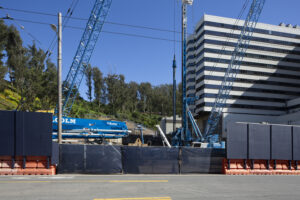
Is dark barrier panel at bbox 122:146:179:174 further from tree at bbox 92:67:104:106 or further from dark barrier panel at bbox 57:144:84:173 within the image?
tree at bbox 92:67:104:106

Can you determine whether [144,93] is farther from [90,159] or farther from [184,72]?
[90,159]

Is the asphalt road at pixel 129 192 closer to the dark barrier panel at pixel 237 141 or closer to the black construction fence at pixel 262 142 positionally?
the dark barrier panel at pixel 237 141

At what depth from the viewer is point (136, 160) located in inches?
546

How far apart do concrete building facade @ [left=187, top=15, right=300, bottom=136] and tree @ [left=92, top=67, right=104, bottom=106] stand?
29.5 metres

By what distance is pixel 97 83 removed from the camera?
3150 inches

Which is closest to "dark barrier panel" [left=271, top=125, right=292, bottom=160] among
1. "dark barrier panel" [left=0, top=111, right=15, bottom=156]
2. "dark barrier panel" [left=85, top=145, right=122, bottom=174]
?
"dark barrier panel" [left=85, top=145, right=122, bottom=174]

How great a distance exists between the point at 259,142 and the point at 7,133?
48.0 feet

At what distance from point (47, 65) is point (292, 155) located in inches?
1929

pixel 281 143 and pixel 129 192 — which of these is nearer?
pixel 129 192

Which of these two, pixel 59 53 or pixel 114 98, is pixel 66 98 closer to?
pixel 59 53

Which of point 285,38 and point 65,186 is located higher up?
point 285,38

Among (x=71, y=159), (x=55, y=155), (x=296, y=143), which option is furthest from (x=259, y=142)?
(x=55, y=155)

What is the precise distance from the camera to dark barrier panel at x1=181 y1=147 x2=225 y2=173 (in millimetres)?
14594

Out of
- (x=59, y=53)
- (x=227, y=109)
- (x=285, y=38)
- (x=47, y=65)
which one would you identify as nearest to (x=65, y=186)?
(x=59, y=53)
